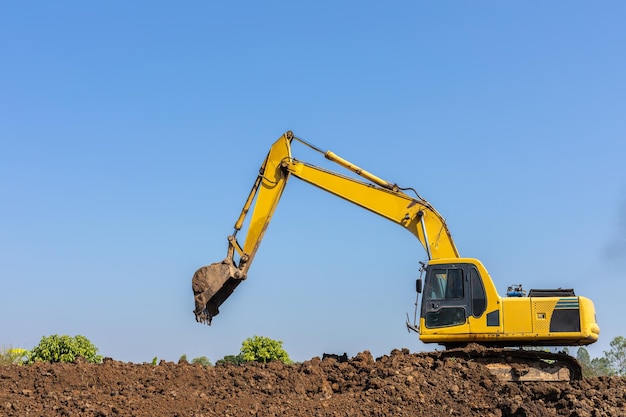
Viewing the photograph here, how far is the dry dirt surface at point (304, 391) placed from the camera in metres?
14.0

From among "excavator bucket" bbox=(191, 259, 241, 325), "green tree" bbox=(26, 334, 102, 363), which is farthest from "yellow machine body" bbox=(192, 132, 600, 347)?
"green tree" bbox=(26, 334, 102, 363)

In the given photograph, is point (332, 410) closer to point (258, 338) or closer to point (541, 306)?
point (541, 306)

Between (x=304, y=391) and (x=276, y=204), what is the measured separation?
4.64m

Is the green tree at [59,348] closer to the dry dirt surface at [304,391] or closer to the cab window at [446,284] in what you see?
the dry dirt surface at [304,391]

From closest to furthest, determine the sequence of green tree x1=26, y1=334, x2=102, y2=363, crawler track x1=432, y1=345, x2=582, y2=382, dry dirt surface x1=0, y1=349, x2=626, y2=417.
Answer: dry dirt surface x1=0, y1=349, x2=626, y2=417
crawler track x1=432, y1=345, x2=582, y2=382
green tree x1=26, y1=334, x2=102, y2=363

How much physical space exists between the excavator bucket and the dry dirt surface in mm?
1170

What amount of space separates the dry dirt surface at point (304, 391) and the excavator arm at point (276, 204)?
1664 mm

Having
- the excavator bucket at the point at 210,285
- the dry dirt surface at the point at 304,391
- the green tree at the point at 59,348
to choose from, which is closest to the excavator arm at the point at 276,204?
the excavator bucket at the point at 210,285

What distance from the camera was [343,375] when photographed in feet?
52.0

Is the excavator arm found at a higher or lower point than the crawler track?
higher

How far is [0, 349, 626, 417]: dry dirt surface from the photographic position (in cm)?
1404

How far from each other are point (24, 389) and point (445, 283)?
339 inches

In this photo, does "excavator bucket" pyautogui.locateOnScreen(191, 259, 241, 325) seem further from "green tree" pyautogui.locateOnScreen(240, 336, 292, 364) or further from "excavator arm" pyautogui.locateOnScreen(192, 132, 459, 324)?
"green tree" pyautogui.locateOnScreen(240, 336, 292, 364)

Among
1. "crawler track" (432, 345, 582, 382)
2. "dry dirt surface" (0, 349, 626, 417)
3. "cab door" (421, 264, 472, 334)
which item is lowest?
"dry dirt surface" (0, 349, 626, 417)
